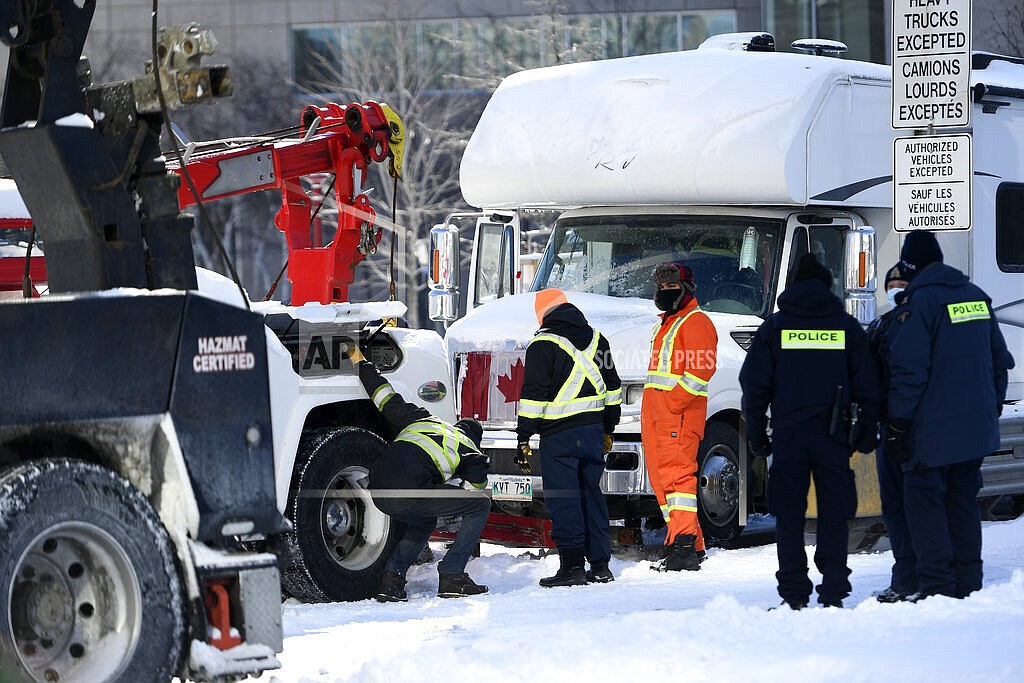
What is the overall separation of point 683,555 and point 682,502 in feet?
1.09

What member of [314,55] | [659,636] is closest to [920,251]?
[659,636]

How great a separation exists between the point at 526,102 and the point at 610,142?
0.88 metres

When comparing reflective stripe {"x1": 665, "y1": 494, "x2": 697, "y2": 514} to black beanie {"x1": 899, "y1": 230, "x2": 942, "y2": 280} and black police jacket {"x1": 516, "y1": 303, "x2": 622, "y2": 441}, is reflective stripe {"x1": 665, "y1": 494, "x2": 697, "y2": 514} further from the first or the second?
black beanie {"x1": 899, "y1": 230, "x2": 942, "y2": 280}

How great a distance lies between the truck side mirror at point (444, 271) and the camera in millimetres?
12156

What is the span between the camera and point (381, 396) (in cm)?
947

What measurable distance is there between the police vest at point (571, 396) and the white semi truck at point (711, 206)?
2.78ft

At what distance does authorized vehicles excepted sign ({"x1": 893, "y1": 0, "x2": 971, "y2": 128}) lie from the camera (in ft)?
33.6

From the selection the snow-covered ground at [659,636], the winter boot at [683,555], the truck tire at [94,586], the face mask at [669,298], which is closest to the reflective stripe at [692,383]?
the face mask at [669,298]

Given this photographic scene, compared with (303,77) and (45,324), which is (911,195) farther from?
(303,77)

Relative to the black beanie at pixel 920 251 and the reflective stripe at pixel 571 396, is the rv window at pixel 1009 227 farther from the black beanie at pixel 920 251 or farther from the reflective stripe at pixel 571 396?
the reflective stripe at pixel 571 396

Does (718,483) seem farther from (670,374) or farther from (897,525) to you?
(897,525)

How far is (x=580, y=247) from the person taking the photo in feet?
39.8

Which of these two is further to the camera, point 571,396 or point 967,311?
point 571,396

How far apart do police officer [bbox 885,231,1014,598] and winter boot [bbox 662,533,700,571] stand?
178 centimetres
